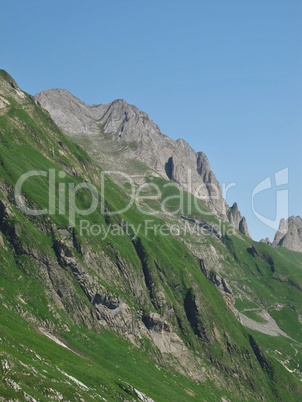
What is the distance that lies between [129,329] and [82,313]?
22589 mm

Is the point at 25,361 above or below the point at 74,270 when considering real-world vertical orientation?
below

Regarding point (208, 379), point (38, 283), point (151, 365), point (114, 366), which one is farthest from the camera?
point (208, 379)

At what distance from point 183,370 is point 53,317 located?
59643 mm

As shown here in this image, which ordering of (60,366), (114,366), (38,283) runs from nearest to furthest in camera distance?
(60,366), (114,366), (38,283)

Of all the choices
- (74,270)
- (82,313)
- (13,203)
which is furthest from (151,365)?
(13,203)

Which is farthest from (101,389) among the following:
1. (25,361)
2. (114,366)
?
(114,366)

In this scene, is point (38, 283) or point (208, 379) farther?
point (208, 379)

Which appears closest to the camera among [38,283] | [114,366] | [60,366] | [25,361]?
[25,361]

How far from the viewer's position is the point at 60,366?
94.5 metres

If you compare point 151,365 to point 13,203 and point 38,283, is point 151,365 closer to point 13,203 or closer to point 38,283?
point 38,283

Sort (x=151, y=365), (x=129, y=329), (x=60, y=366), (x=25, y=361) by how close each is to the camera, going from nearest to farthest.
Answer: (x=25, y=361)
(x=60, y=366)
(x=151, y=365)
(x=129, y=329)

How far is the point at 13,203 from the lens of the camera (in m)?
174

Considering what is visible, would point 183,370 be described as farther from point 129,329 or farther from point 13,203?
point 13,203

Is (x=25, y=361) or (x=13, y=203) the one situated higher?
(x=13, y=203)
